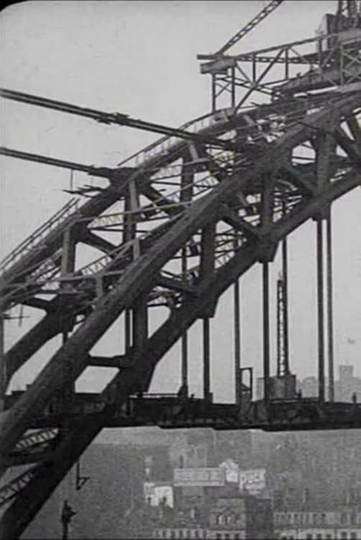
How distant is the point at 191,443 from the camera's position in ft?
70.2

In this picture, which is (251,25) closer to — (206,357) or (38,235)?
(38,235)

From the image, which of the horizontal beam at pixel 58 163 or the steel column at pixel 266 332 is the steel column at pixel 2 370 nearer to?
the horizontal beam at pixel 58 163

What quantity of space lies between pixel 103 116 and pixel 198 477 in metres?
4.98

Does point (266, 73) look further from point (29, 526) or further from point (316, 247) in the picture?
point (29, 526)

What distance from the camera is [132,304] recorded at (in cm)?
1919

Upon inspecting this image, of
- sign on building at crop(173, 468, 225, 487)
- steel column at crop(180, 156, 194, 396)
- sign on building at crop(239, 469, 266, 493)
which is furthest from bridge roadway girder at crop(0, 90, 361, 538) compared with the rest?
sign on building at crop(239, 469, 266, 493)

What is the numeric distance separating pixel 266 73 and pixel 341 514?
22.2 ft

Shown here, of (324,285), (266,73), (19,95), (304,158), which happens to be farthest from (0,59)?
(324,285)

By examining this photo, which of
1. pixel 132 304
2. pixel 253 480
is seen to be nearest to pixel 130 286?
pixel 132 304

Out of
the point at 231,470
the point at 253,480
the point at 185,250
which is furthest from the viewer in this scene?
the point at 185,250

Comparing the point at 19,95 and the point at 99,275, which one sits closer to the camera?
the point at 19,95

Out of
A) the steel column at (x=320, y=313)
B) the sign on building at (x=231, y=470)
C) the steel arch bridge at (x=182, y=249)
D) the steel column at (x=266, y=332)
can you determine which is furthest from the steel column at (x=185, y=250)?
the sign on building at (x=231, y=470)

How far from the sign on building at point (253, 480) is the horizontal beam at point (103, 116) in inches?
189

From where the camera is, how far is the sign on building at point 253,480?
1806cm
